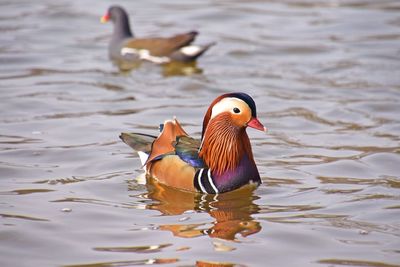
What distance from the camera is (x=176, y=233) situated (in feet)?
24.5

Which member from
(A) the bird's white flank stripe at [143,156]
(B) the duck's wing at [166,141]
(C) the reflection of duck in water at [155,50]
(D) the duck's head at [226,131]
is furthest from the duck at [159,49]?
(D) the duck's head at [226,131]

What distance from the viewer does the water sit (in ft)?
23.9

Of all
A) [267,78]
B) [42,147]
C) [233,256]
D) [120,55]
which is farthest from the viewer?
[120,55]

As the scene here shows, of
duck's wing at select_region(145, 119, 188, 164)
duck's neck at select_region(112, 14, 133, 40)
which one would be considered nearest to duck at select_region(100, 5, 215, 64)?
duck's neck at select_region(112, 14, 133, 40)

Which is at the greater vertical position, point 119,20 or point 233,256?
point 119,20

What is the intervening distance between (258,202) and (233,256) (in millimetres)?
1530

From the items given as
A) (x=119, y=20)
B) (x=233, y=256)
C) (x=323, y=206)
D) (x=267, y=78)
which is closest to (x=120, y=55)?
(x=119, y=20)

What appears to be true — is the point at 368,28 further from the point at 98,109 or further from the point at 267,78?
the point at 98,109

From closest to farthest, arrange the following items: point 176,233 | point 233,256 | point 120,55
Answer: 1. point 233,256
2. point 176,233
3. point 120,55

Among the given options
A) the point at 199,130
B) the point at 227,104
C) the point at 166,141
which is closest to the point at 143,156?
the point at 166,141

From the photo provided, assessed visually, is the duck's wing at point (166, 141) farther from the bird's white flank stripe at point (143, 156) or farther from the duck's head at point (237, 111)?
the duck's head at point (237, 111)

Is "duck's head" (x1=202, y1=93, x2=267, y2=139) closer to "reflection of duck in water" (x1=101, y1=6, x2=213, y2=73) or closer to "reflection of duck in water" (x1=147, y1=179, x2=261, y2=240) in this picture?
"reflection of duck in water" (x1=147, y1=179, x2=261, y2=240)

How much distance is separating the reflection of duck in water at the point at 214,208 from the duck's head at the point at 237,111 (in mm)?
594

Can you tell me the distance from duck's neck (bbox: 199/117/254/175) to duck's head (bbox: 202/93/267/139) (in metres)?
0.04
